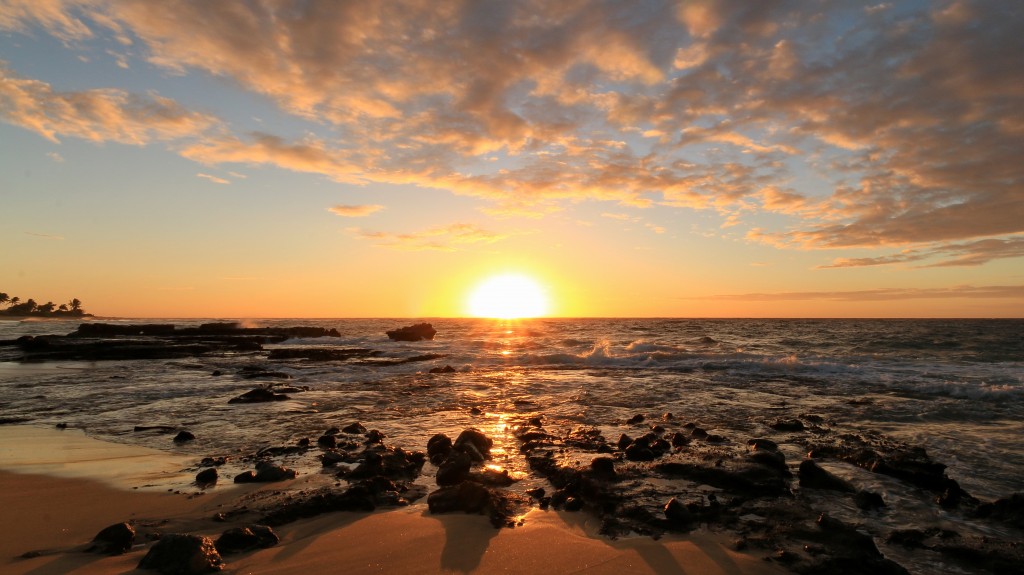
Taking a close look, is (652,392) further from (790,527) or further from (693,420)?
(790,527)

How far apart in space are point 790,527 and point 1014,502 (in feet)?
11.6

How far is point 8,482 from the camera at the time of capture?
814 centimetres

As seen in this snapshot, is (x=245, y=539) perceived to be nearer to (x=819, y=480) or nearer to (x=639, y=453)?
(x=639, y=453)

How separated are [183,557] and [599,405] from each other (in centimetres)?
1392

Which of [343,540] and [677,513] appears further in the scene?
[677,513]

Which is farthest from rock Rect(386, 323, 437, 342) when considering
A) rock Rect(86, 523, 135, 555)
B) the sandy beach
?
rock Rect(86, 523, 135, 555)

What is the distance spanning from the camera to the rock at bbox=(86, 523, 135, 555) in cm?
559

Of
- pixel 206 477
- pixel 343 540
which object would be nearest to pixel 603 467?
pixel 343 540

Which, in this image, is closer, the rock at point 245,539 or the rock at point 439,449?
the rock at point 245,539

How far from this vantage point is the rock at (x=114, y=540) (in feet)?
18.3

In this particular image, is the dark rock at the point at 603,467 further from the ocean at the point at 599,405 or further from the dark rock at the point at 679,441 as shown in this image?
the dark rock at the point at 679,441

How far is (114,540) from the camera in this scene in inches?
224

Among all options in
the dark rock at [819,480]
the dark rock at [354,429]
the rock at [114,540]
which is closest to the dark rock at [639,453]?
the dark rock at [819,480]

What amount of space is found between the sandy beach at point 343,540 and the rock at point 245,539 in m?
0.16
